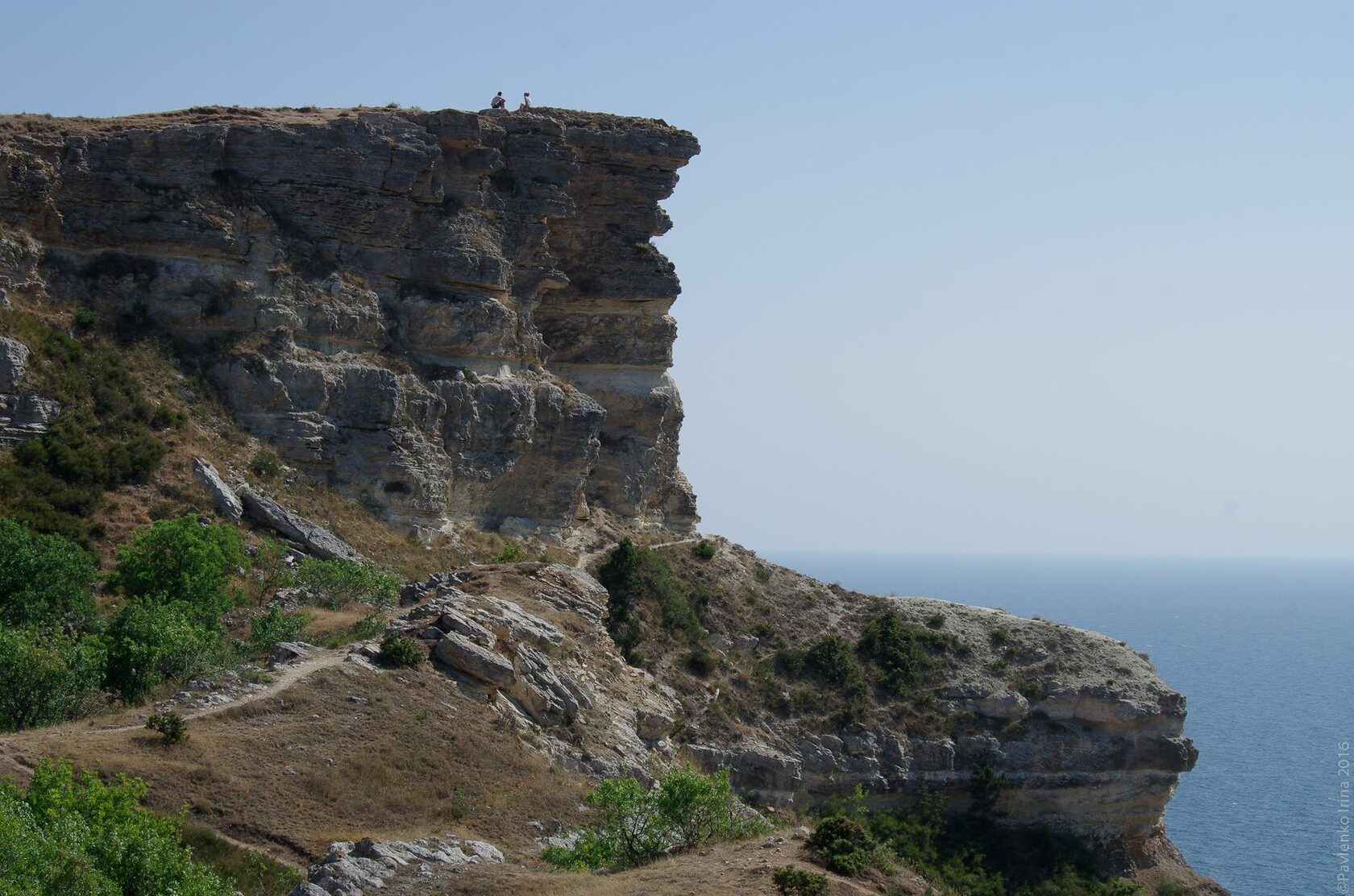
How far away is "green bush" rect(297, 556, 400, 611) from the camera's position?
4147 centimetres

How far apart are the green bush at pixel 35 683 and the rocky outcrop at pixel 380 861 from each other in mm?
8164

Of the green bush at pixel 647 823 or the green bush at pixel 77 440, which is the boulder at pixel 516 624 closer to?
the green bush at pixel 647 823

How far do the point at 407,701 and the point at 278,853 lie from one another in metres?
6.53

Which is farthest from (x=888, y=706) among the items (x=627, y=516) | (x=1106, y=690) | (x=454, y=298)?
(x=454, y=298)

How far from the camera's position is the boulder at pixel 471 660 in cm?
3441

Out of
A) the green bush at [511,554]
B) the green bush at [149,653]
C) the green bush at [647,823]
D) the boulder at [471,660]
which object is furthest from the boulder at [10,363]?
the green bush at [647,823]

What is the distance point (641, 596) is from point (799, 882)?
103ft

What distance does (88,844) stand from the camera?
65.8 ft

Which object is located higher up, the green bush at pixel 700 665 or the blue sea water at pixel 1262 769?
the green bush at pixel 700 665

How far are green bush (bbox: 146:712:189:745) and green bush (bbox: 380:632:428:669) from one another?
6.18m

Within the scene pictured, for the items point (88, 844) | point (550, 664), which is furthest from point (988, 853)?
point (88, 844)

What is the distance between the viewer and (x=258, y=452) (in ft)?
160

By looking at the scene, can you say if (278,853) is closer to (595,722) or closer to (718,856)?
(718,856)

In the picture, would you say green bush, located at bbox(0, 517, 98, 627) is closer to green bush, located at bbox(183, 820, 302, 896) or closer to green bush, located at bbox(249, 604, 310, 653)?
green bush, located at bbox(249, 604, 310, 653)
